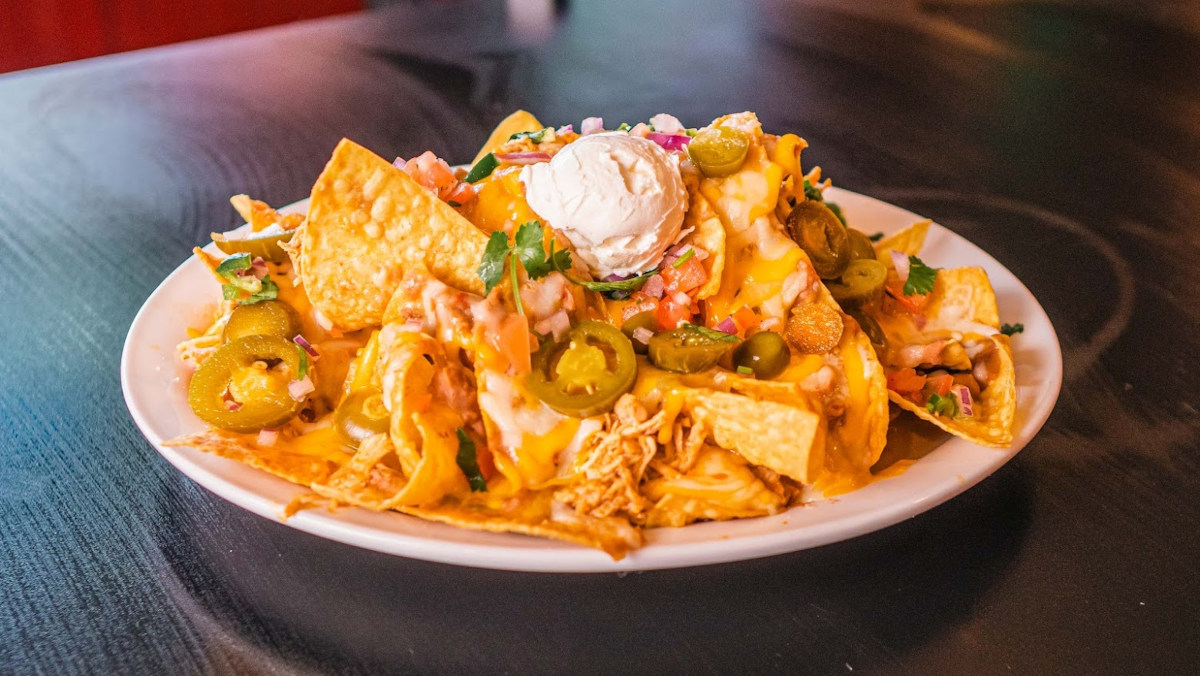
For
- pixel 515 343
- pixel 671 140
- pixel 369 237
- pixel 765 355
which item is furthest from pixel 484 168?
pixel 765 355

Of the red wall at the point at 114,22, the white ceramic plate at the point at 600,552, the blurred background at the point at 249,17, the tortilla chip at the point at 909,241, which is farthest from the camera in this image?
the red wall at the point at 114,22

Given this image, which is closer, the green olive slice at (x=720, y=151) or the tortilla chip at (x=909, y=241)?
the green olive slice at (x=720, y=151)

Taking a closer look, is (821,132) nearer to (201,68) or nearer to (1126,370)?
(1126,370)

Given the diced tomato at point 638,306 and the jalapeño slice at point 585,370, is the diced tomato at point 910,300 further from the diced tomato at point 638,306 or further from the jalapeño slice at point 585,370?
the jalapeño slice at point 585,370

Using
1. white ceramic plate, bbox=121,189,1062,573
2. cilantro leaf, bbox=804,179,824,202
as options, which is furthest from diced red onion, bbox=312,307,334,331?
cilantro leaf, bbox=804,179,824,202

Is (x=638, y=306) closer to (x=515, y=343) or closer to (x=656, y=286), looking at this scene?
(x=656, y=286)

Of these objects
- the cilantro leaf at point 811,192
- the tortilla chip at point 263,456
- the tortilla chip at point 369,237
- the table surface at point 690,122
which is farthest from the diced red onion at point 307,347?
the cilantro leaf at point 811,192
